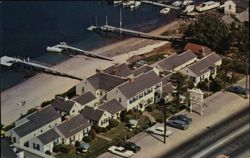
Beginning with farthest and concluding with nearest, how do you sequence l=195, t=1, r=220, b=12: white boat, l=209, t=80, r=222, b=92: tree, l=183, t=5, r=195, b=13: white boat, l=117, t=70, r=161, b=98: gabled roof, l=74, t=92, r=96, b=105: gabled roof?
l=183, t=5, r=195, b=13: white boat, l=195, t=1, r=220, b=12: white boat, l=209, t=80, r=222, b=92: tree, l=117, t=70, r=161, b=98: gabled roof, l=74, t=92, r=96, b=105: gabled roof

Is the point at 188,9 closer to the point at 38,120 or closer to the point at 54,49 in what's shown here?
the point at 54,49

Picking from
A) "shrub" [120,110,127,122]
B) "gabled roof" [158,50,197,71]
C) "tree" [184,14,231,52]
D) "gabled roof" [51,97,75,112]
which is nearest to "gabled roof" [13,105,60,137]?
"gabled roof" [51,97,75,112]

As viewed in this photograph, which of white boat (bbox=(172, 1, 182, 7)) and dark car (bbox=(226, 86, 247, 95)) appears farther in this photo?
white boat (bbox=(172, 1, 182, 7))

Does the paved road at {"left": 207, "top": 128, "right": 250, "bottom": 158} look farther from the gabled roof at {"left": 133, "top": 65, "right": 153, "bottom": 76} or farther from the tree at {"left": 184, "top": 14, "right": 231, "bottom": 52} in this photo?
the tree at {"left": 184, "top": 14, "right": 231, "bottom": 52}

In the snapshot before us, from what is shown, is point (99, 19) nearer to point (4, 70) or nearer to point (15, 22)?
point (15, 22)

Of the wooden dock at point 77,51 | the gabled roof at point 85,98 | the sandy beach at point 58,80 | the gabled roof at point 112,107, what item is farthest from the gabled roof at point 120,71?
the wooden dock at point 77,51

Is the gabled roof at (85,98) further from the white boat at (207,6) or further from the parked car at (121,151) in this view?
the white boat at (207,6)

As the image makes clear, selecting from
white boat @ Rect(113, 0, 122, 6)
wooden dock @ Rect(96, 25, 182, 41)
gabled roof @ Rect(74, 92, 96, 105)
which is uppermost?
gabled roof @ Rect(74, 92, 96, 105)
